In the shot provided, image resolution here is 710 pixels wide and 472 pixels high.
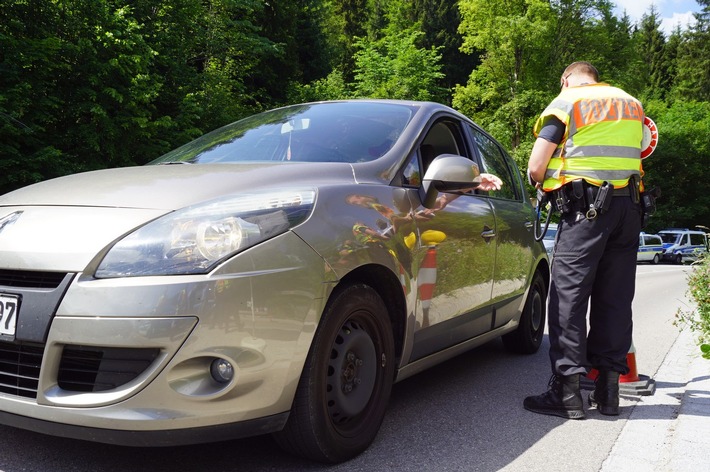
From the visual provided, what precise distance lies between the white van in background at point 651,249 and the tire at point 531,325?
96.8 ft

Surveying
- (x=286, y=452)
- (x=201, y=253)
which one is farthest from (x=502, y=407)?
(x=201, y=253)

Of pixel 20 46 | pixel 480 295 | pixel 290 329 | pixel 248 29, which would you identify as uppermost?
pixel 248 29

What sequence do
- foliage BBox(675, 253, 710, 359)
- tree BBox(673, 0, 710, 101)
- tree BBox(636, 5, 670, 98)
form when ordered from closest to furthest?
foliage BBox(675, 253, 710, 359), tree BBox(673, 0, 710, 101), tree BBox(636, 5, 670, 98)

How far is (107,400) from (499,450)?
1775mm

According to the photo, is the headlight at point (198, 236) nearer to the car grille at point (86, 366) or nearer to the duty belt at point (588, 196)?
the car grille at point (86, 366)

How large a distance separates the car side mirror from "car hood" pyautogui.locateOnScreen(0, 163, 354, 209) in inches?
17.9

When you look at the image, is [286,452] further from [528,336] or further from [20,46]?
[20,46]

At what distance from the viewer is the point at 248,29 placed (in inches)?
925

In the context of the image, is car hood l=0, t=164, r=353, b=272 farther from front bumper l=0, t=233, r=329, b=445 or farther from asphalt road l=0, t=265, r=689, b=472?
asphalt road l=0, t=265, r=689, b=472

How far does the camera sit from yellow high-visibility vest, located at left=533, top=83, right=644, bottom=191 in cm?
361

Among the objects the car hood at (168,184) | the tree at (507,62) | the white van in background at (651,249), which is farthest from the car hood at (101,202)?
the white van in background at (651,249)

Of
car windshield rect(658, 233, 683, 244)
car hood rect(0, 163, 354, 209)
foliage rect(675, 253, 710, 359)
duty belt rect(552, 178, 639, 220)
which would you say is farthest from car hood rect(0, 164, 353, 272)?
car windshield rect(658, 233, 683, 244)

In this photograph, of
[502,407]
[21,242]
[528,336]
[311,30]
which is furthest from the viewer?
[311,30]

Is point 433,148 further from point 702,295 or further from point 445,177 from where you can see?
point 702,295
